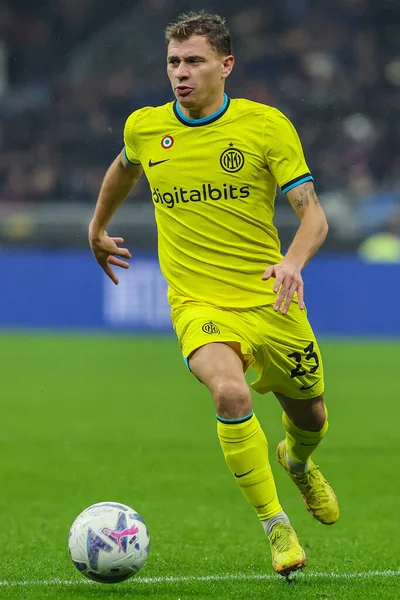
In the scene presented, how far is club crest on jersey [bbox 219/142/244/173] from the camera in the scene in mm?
5207

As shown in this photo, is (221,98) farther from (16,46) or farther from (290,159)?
(16,46)

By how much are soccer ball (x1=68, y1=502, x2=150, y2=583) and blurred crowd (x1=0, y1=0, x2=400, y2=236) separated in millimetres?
15813

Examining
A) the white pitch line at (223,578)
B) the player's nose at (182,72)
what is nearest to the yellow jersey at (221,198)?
the player's nose at (182,72)

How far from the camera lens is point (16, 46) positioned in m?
23.6

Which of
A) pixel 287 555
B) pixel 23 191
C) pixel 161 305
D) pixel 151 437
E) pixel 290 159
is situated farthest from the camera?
pixel 23 191

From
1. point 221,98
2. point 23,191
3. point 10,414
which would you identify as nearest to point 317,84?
point 23,191

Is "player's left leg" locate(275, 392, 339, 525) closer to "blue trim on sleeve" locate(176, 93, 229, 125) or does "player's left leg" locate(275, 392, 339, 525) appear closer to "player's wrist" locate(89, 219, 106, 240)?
"player's wrist" locate(89, 219, 106, 240)

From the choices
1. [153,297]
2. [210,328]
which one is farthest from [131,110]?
[210,328]

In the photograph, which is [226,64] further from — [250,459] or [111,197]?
[250,459]

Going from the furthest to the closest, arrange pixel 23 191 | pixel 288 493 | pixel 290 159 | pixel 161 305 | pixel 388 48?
1. pixel 388 48
2. pixel 23 191
3. pixel 161 305
4. pixel 288 493
5. pixel 290 159

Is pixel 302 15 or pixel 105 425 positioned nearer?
pixel 105 425

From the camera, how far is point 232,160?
521cm

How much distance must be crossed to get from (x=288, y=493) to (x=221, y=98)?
287 cm

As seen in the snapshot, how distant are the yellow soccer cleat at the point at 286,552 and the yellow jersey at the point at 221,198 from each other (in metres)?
1.06
